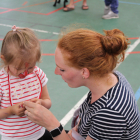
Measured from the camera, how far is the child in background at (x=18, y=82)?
142 centimetres

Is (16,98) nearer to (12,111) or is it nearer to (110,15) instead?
(12,111)

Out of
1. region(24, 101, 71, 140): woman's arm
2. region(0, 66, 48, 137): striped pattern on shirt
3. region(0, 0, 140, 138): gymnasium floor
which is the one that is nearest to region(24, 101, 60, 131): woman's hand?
region(24, 101, 71, 140): woman's arm

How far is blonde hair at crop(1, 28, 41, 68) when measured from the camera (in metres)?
1.41

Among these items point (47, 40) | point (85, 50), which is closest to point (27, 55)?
point (85, 50)

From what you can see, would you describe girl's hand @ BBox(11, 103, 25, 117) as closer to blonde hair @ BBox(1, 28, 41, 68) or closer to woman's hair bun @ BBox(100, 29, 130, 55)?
blonde hair @ BBox(1, 28, 41, 68)

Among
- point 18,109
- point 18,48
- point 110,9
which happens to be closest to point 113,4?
point 110,9

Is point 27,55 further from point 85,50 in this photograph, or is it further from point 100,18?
point 100,18

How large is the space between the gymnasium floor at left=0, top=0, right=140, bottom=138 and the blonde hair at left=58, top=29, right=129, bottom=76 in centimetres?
94

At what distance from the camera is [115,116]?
1.16m

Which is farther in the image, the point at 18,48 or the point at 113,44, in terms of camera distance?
the point at 18,48

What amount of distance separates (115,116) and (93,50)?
407 mm

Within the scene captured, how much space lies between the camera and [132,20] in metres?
5.51

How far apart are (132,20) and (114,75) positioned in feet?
15.0

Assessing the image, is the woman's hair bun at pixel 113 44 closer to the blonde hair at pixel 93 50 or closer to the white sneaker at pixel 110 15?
the blonde hair at pixel 93 50
